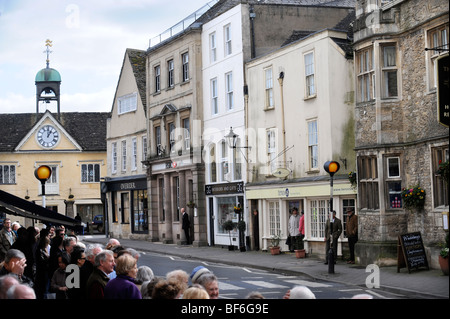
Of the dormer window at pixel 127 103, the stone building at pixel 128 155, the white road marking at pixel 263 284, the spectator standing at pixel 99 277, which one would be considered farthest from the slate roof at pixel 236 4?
the spectator standing at pixel 99 277

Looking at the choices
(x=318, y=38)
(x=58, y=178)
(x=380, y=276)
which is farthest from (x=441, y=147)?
(x=58, y=178)

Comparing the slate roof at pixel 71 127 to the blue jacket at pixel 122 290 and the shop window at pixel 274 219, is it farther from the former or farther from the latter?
the blue jacket at pixel 122 290

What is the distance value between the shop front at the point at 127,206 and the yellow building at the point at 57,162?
1565 cm

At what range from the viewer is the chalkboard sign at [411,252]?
2206 cm

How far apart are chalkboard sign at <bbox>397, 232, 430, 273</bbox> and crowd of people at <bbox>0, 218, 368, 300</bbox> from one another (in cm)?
1081

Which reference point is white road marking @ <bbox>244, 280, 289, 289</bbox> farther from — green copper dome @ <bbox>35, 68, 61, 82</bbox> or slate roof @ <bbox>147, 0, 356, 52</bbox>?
green copper dome @ <bbox>35, 68, 61, 82</bbox>

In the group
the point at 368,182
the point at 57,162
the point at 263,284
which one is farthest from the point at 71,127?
the point at 263,284

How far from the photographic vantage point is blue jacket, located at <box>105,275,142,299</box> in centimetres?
893

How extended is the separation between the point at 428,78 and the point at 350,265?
6.53 metres

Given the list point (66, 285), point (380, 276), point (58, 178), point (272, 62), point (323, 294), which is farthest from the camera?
point (58, 178)

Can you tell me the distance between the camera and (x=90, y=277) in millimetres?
10023

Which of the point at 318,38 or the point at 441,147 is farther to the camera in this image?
the point at 318,38

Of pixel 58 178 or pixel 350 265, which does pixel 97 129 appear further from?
pixel 350 265

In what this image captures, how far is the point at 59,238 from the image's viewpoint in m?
13.6
